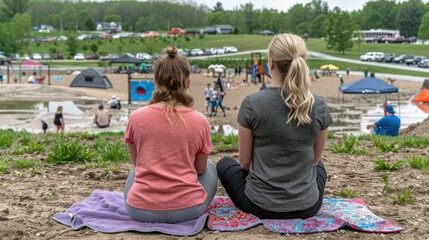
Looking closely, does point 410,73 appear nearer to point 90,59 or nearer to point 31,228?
point 90,59

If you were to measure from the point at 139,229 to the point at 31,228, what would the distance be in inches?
35.5

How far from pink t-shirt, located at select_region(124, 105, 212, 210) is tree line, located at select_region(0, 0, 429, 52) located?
76.8 m

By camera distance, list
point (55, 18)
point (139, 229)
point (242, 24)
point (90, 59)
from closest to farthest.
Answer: point (139, 229) < point (90, 59) < point (242, 24) < point (55, 18)

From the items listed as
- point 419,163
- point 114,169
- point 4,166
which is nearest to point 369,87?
point 419,163

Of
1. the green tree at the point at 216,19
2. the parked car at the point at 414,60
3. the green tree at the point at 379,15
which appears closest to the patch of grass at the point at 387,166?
the parked car at the point at 414,60

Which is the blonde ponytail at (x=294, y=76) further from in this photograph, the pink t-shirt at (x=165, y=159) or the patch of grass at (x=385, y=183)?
the patch of grass at (x=385, y=183)

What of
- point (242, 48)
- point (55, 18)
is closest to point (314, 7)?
point (242, 48)

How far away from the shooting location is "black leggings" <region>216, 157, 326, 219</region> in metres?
4.23

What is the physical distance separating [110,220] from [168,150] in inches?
29.2

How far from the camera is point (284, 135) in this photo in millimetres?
4172

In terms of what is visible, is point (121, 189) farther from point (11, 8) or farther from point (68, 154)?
point (11, 8)

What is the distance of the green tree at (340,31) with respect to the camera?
3087 inches

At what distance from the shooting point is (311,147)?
170 inches

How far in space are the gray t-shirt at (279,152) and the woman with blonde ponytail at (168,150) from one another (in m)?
0.41
